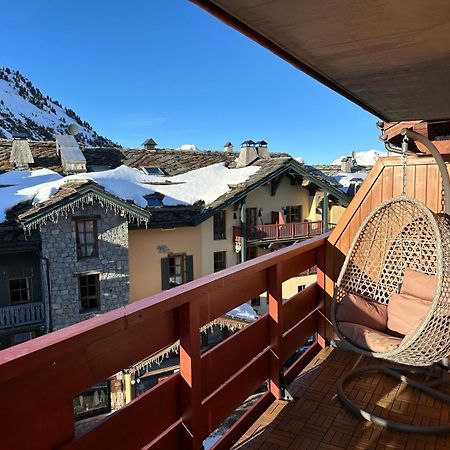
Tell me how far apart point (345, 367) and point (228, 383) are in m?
1.24

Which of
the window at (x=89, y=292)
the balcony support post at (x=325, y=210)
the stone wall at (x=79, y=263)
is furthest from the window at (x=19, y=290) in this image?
the balcony support post at (x=325, y=210)

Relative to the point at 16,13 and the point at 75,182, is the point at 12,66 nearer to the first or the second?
the point at 16,13

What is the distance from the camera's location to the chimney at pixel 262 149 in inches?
688

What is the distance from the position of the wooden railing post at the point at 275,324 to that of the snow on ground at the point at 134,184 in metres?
9.62

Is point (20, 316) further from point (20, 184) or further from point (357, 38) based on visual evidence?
point (357, 38)

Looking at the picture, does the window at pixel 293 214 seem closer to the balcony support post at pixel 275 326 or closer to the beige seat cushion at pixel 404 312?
the beige seat cushion at pixel 404 312

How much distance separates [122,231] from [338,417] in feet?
33.3

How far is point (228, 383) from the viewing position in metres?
1.92

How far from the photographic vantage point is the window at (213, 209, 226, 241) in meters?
14.3

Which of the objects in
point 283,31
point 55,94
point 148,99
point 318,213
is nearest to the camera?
point 283,31

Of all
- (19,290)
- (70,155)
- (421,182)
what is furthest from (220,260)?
(421,182)

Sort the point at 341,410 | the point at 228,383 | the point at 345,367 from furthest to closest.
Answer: the point at 345,367 < the point at 341,410 < the point at 228,383

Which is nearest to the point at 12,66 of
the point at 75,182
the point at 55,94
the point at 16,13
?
the point at 55,94

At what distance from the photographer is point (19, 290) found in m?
11.3
